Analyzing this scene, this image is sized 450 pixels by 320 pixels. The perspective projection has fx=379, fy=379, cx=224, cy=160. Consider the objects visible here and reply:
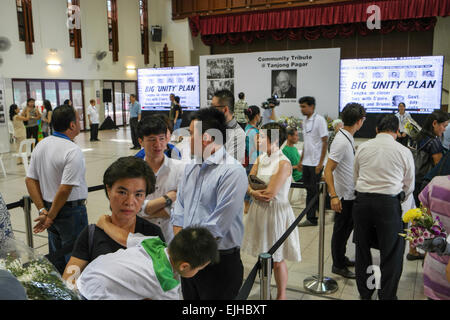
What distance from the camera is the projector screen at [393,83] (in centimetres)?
1162

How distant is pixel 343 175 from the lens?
3.55 metres

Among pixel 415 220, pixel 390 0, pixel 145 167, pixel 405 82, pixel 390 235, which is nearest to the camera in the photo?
pixel 145 167

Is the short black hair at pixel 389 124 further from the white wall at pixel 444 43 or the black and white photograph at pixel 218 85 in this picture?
the white wall at pixel 444 43

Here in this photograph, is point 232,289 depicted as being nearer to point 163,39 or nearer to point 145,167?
point 145,167

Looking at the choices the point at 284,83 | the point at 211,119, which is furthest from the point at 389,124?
the point at 284,83

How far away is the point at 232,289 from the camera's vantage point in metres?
2.21

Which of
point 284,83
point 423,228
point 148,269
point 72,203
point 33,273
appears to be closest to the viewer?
point 33,273

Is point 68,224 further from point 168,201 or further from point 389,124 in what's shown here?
point 389,124

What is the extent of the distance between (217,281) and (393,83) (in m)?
11.8

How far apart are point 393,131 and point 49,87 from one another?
16037 millimetres

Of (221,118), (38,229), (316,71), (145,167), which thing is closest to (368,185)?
(221,118)

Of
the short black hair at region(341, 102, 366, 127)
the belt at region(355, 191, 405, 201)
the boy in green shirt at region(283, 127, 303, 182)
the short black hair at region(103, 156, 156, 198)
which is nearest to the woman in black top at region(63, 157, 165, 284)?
the short black hair at region(103, 156, 156, 198)

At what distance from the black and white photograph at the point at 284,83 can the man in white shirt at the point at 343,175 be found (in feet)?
30.8

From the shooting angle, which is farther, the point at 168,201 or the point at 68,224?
the point at 68,224
